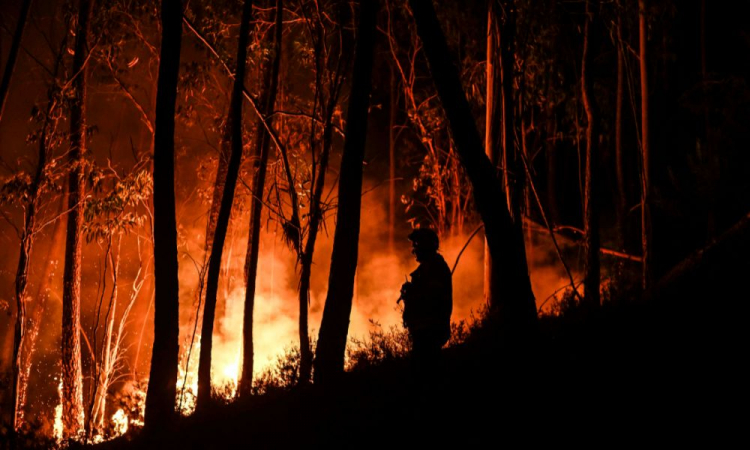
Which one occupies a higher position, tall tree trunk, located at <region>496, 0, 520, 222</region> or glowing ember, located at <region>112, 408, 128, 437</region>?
tall tree trunk, located at <region>496, 0, 520, 222</region>

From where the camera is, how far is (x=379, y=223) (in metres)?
21.6

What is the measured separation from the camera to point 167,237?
713cm

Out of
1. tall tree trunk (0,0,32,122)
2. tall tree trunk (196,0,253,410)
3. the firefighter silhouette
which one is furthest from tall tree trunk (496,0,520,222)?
tall tree trunk (0,0,32,122)

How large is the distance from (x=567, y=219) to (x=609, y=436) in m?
17.1

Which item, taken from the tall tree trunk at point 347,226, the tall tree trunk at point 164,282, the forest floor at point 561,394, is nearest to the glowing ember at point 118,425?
the tall tree trunk at point 164,282

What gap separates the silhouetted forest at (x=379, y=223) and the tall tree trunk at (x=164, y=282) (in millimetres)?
28

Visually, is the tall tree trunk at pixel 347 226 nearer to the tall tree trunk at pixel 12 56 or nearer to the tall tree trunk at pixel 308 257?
the tall tree trunk at pixel 308 257

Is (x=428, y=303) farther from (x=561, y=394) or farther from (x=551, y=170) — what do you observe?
(x=551, y=170)

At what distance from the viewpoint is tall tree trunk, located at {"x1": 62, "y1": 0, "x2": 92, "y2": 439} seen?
12461 mm

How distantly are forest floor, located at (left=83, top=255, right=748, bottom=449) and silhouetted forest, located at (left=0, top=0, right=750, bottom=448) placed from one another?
0.03 metres

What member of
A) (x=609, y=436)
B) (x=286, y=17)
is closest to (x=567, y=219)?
(x=286, y=17)

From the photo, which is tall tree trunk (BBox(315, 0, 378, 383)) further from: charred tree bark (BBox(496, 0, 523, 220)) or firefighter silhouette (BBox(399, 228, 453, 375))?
charred tree bark (BBox(496, 0, 523, 220))

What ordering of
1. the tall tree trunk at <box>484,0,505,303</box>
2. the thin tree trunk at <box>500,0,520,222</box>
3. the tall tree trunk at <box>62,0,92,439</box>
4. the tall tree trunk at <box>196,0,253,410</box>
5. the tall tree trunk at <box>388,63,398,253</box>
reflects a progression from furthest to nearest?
the tall tree trunk at <box>388,63,398,253</box>, the tall tree trunk at <box>62,0,92,439</box>, the tall tree trunk at <box>484,0,505,303</box>, the tall tree trunk at <box>196,0,253,410</box>, the thin tree trunk at <box>500,0,520,222</box>

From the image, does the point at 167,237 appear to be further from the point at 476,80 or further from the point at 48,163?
the point at 476,80
